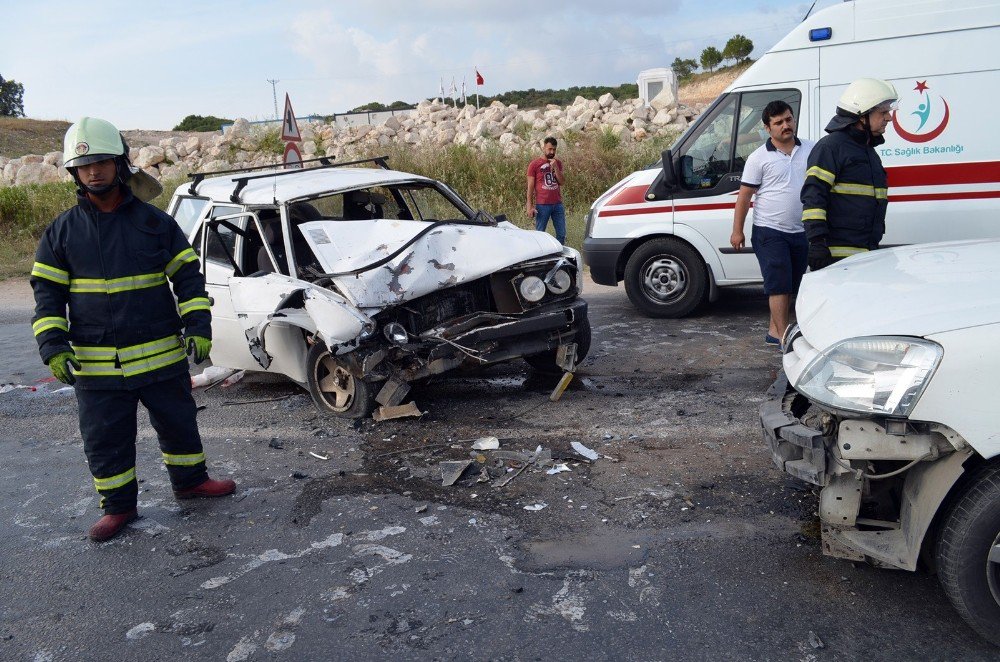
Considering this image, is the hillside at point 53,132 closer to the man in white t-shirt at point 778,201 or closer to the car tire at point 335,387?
the man in white t-shirt at point 778,201

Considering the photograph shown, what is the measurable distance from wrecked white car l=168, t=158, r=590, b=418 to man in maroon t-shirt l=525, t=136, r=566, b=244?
4.60 meters

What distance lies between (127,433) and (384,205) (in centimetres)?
324

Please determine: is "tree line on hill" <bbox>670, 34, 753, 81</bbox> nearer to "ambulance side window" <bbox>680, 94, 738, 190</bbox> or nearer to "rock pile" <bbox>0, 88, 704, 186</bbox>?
"rock pile" <bbox>0, 88, 704, 186</bbox>

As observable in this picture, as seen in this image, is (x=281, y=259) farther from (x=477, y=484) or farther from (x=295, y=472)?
(x=477, y=484)

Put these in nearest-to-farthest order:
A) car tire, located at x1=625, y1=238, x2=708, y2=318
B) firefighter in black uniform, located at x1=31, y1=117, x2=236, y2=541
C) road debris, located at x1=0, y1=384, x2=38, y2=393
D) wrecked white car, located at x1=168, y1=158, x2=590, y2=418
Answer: firefighter in black uniform, located at x1=31, y1=117, x2=236, y2=541 → wrecked white car, located at x1=168, y1=158, x2=590, y2=418 → road debris, located at x1=0, y1=384, x2=38, y2=393 → car tire, located at x1=625, y1=238, x2=708, y2=318

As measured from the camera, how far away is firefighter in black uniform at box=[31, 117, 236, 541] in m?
3.94

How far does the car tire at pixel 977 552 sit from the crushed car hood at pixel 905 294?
509 mm

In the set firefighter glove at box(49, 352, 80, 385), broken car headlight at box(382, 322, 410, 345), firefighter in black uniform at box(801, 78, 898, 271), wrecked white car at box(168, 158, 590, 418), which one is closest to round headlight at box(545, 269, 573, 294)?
wrecked white car at box(168, 158, 590, 418)

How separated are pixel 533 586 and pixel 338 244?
2953 mm

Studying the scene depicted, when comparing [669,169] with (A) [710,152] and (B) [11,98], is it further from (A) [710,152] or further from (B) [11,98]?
(B) [11,98]

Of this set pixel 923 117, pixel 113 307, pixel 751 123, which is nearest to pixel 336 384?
pixel 113 307

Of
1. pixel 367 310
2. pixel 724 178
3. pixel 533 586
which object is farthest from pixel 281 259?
pixel 724 178

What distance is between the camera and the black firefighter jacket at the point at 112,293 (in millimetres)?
3959

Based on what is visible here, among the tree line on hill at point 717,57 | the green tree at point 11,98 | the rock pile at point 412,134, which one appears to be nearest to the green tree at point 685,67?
the tree line on hill at point 717,57
